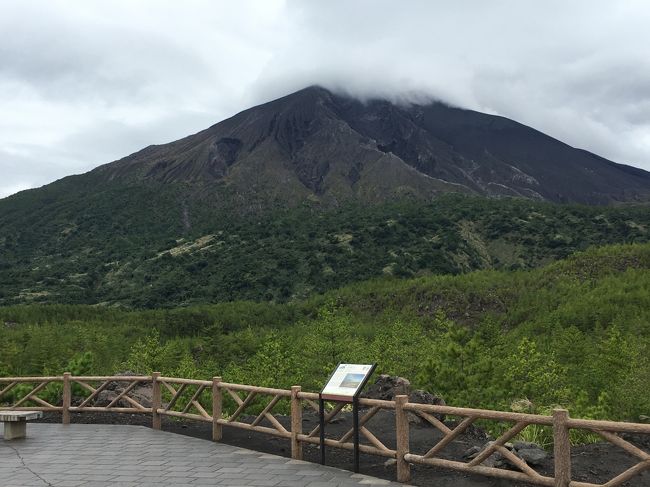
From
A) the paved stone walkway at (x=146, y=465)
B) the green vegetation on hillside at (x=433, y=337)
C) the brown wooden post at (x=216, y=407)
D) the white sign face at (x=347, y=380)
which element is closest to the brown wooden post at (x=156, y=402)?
the paved stone walkway at (x=146, y=465)

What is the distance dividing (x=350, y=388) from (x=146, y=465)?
3.77m

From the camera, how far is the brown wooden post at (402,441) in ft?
29.0

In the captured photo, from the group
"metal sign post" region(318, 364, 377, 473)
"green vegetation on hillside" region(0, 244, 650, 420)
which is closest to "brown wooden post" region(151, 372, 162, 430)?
"metal sign post" region(318, 364, 377, 473)

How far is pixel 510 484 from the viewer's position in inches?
336

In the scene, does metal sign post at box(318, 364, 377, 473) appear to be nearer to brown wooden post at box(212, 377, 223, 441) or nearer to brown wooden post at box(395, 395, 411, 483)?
brown wooden post at box(395, 395, 411, 483)

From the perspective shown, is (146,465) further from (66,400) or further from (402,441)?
(66,400)

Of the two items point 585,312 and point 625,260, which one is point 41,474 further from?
point 625,260

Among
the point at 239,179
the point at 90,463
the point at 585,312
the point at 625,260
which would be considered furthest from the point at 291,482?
the point at 239,179

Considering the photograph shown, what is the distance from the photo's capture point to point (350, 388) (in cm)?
941

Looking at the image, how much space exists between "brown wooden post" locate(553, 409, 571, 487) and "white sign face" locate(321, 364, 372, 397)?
2955 millimetres

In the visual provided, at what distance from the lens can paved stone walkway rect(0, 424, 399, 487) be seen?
358 inches

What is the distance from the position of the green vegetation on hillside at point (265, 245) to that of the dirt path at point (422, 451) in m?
95.2

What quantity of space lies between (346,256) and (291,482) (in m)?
116

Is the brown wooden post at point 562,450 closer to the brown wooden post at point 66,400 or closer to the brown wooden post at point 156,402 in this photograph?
the brown wooden post at point 156,402
